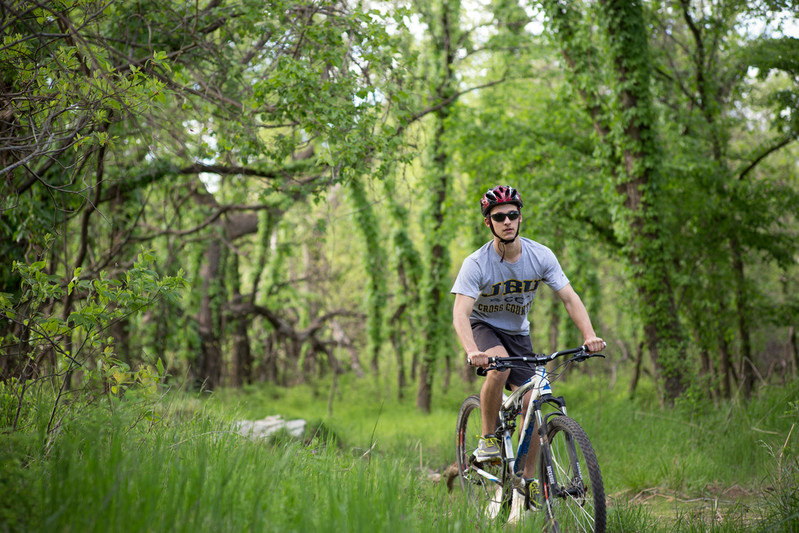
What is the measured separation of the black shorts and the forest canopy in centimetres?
209

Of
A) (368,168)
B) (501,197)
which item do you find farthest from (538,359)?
(368,168)

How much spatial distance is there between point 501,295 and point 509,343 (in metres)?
0.46

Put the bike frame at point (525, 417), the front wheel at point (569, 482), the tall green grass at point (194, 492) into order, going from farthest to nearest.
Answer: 1. the bike frame at point (525, 417)
2. the front wheel at point (569, 482)
3. the tall green grass at point (194, 492)

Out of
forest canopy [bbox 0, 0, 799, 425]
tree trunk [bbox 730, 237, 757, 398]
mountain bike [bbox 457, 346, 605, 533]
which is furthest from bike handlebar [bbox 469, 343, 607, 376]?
tree trunk [bbox 730, 237, 757, 398]

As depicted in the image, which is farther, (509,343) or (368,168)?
(368,168)

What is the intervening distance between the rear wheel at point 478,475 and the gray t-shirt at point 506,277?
3.32ft

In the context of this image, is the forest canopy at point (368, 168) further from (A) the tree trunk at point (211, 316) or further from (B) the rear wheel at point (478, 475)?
(B) the rear wheel at point (478, 475)

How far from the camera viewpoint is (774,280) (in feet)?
66.0

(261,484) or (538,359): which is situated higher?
(538,359)

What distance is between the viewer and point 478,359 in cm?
404

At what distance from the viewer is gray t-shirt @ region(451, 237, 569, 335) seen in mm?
4488

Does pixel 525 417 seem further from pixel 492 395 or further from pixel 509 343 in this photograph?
pixel 509 343

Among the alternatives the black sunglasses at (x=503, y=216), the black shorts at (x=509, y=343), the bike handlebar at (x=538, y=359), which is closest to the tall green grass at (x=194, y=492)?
the bike handlebar at (x=538, y=359)

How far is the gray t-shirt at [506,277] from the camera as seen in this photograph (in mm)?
4488
